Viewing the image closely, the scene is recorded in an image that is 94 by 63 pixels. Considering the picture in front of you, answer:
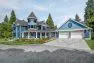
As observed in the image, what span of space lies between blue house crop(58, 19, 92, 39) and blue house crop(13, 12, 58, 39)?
8319mm

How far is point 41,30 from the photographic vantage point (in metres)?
49.2

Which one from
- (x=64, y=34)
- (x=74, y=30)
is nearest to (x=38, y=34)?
(x=64, y=34)

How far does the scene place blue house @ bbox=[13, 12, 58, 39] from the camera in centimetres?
4853

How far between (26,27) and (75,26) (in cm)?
1665

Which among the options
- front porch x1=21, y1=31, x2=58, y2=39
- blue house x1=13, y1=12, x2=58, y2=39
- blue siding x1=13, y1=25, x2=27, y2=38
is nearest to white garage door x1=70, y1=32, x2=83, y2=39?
blue house x1=13, y1=12, x2=58, y2=39

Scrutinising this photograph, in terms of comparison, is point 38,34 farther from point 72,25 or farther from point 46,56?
point 46,56

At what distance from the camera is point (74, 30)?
3834cm

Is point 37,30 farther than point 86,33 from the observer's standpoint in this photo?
Yes

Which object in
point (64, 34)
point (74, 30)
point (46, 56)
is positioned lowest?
point (46, 56)

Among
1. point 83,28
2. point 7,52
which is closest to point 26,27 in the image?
point 83,28

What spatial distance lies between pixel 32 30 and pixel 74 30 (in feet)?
42.5

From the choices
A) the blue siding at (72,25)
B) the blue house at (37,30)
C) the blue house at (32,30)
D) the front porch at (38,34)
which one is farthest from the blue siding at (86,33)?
the front porch at (38,34)

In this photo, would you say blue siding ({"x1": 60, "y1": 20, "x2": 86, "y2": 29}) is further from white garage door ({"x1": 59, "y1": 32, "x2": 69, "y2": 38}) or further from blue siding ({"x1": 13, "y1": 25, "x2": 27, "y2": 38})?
blue siding ({"x1": 13, "y1": 25, "x2": 27, "y2": 38})

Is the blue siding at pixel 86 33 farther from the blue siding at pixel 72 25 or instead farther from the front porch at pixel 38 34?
the front porch at pixel 38 34
